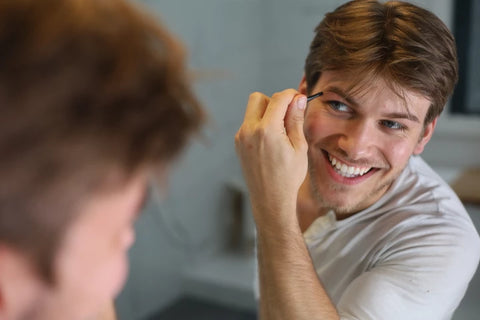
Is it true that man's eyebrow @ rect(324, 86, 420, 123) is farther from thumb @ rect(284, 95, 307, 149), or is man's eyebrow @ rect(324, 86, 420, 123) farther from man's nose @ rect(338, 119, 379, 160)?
thumb @ rect(284, 95, 307, 149)

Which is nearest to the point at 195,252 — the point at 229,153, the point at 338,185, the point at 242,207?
the point at 242,207

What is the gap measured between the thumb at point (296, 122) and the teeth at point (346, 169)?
215 millimetres

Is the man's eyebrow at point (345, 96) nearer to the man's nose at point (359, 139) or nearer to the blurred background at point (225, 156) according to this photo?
the man's nose at point (359, 139)

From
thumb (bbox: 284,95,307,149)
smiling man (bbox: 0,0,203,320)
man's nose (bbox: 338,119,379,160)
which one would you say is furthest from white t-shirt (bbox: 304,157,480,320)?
smiling man (bbox: 0,0,203,320)

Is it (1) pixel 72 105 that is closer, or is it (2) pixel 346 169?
(1) pixel 72 105

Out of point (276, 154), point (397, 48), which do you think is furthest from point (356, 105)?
point (276, 154)

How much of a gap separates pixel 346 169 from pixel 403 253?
9.4 inches

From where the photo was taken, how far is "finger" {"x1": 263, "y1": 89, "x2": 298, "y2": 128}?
928mm

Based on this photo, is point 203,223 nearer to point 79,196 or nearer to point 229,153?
point 229,153

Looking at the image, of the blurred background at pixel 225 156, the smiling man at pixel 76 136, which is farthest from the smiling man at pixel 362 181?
the blurred background at pixel 225 156

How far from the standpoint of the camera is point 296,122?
3.10ft

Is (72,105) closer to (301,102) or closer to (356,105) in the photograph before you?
(301,102)

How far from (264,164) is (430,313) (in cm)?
38

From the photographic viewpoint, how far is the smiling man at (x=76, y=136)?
1.20ft
